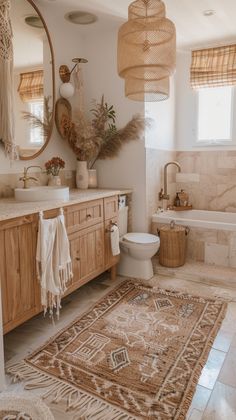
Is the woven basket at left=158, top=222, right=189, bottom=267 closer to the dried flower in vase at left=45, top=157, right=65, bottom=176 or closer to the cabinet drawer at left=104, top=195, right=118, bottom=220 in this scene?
the cabinet drawer at left=104, top=195, right=118, bottom=220

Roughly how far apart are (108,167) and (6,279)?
6.67 feet

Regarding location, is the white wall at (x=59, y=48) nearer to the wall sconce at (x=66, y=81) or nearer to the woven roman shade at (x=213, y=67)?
the wall sconce at (x=66, y=81)

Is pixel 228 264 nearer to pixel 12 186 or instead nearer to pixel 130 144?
pixel 130 144

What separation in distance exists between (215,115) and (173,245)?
1.92m

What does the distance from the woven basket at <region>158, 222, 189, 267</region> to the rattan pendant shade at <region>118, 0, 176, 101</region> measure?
5.71ft

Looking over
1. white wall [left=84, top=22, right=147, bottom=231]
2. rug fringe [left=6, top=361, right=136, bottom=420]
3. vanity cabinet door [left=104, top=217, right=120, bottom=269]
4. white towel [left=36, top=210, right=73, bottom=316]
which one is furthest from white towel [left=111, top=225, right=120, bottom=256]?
rug fringe [left=6, top=361, right=136, bottom=420]

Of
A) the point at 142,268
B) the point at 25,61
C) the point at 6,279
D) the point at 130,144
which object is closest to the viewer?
the point at 6,279

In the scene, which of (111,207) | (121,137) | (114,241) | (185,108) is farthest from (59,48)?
(114,241)

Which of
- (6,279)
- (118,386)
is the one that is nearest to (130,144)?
(6,279)

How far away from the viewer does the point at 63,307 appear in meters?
2.60

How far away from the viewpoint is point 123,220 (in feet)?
11.1

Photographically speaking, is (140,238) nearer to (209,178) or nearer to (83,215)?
(83,215)

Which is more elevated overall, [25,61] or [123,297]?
[25,61]

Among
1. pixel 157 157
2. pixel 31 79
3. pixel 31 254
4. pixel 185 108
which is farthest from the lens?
pixel 185 108
